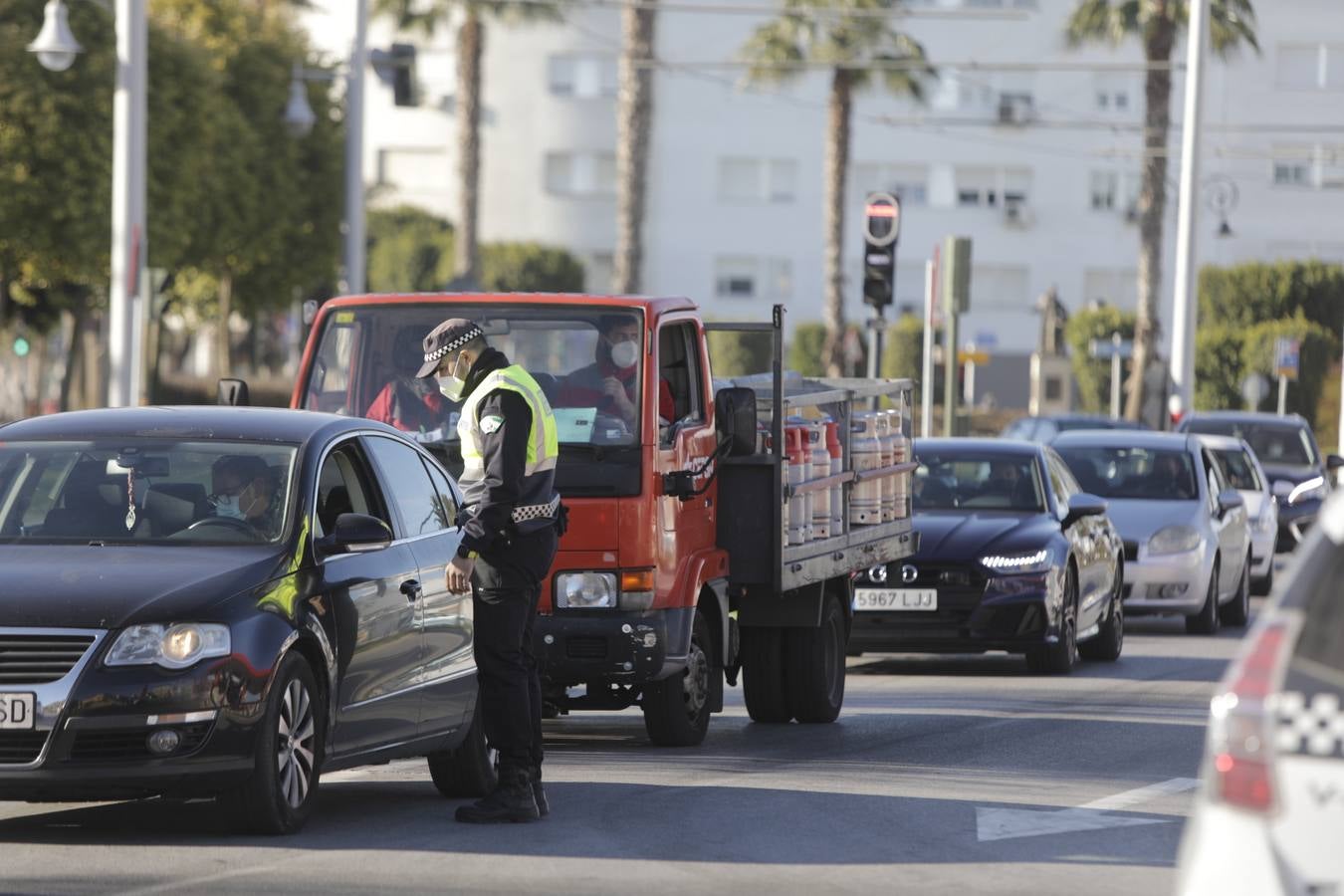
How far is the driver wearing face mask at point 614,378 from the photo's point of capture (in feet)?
39.9

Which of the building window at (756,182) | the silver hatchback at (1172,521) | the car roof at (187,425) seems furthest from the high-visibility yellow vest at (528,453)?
the building window at (756,182)

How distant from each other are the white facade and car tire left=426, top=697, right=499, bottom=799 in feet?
221

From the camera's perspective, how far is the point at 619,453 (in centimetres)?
1202

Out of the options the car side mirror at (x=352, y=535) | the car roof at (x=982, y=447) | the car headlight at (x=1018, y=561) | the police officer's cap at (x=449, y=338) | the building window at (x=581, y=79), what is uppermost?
the building window at (x=581, y=79)

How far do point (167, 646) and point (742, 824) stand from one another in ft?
7.91

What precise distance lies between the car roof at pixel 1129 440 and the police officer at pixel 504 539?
12.7 meters

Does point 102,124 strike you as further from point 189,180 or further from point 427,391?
point 427,391

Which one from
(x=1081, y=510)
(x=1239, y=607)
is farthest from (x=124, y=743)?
(x=1239, y=607)

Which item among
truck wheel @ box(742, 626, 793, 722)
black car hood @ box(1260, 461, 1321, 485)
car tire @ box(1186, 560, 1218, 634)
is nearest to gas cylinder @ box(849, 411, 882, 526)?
truck wheel @ box(742, 626, 793, 722)

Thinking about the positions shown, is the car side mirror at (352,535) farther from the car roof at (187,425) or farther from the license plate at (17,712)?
the license plate at (17,712)

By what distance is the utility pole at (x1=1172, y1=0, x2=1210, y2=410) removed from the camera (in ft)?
121

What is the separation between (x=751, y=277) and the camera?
80.7 meters

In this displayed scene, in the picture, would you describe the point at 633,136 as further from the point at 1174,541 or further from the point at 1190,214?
the point at 1174,541

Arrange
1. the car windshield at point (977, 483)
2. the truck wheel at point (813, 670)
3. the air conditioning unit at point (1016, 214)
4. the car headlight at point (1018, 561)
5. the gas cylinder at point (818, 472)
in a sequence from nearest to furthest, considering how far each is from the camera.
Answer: the gas cylinder at point (818, 472) < the truck wheel at point (813, 670) < the car headlight at point (1018, 561) < the car windshield at point (977, 483) < the air conditioning unit at point (1016, 214)
